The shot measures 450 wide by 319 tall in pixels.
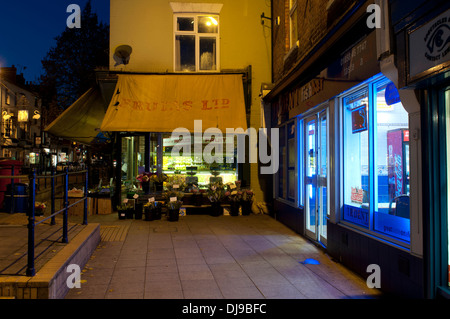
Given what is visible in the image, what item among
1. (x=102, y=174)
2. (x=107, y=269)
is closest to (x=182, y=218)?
(x=107, y=269)

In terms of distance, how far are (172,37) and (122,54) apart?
1.76 metres

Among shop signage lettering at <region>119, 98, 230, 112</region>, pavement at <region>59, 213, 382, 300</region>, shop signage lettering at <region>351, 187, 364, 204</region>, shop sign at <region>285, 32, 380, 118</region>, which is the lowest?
pavement at <region>59, 213, 382, 300</region>

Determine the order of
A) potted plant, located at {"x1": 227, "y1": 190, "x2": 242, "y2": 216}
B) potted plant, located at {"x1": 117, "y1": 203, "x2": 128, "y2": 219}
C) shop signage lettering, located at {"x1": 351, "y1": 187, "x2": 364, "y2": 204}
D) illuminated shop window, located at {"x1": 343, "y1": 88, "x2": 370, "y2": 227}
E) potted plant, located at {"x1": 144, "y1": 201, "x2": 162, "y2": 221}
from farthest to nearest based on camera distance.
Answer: potted plant, located at {"x1": 227, "y1": 190, "x2": 242, "y2": 216} < potted plant, located at {"x1": 117, "y1": 203, "x2": 128, "y2": 219} < potted plant, located at {"x1": 144, "y1": 201, "x2": 162, "y2": 221} < shop signage lettering, located at {"x1": 351, "y1": 187, "x2": 364, "y2": 204} < illuminated shop window, located at {"x1": 343, "y1": 88, "x2": 370, "y2": 227}

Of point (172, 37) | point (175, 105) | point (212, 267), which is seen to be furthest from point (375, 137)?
point (172, 37)

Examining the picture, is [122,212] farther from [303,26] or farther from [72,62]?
[72,62]

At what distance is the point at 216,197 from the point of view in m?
10.2

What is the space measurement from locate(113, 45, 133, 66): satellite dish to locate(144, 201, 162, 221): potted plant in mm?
4850

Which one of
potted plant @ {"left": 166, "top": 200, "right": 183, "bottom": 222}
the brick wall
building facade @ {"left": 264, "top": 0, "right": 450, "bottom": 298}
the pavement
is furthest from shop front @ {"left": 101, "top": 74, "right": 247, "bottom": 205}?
the pavement

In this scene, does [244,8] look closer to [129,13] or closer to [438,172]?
[129,13]

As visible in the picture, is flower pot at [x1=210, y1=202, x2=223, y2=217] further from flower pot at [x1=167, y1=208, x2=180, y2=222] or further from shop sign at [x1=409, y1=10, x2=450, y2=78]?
shop sign at [x1=409, y1=10, x2=450, y2=78]

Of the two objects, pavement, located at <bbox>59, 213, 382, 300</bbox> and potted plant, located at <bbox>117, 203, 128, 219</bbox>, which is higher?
potted plant, located at <bbox>117, 203, 128, 219</bbox>

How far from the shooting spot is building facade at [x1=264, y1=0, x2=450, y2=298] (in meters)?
3.46

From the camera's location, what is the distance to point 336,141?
5887mm

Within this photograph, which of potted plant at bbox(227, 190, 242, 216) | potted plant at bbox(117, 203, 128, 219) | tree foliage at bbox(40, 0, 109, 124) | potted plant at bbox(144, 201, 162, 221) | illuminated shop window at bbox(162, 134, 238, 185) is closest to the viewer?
potted plant at bbox(144, 201, 162, 221)
